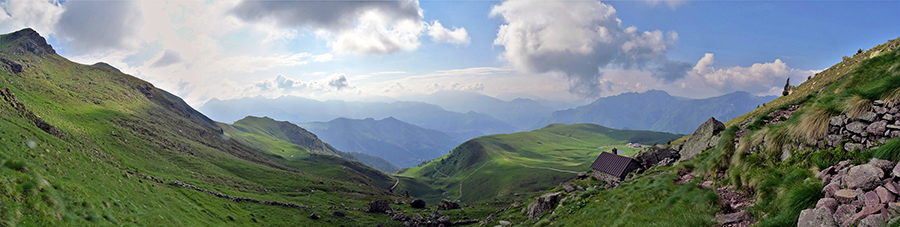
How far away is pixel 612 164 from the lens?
53750 mm

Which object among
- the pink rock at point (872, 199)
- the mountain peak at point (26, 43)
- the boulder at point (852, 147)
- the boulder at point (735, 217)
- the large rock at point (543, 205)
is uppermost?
the mountain peak at point (26, 43)

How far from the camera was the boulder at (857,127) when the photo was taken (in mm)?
10539

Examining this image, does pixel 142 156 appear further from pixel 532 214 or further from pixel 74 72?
pixel 74 72

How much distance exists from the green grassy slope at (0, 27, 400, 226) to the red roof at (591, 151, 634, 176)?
144 ft

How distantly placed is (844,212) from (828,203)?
634 millimetres

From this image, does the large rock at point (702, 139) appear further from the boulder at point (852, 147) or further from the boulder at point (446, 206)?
the boulder at point (446, 206)

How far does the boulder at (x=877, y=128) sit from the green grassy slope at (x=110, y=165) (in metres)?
31.8

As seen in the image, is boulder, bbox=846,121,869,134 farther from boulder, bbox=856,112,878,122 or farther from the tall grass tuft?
the tall grass tuft

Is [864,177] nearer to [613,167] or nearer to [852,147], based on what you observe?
[852,147]

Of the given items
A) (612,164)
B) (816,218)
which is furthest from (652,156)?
(816,218)

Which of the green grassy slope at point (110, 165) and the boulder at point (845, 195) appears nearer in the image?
the boulder at point (845, 195)

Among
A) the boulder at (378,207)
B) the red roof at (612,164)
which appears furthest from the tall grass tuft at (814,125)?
the boulder at (378,207)

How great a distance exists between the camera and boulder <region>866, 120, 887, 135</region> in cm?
995

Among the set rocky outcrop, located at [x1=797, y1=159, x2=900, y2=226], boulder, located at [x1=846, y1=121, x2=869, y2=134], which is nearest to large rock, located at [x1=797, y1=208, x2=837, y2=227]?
rocky outcrop, located at [x1=797, y1=159, x2=900, y2=226]
